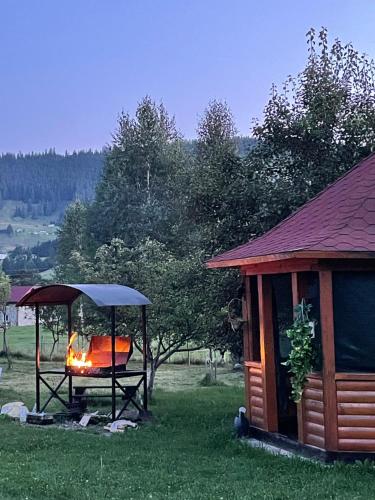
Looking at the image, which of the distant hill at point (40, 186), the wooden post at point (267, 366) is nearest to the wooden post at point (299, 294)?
the wooden post at point (267, 366)

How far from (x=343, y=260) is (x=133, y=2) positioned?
468 inches

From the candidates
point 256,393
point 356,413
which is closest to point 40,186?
point 256,393

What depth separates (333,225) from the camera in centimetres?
691

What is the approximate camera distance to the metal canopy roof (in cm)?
926

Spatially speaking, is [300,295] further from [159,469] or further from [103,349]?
[103,349]

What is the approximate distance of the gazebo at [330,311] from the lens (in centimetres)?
639

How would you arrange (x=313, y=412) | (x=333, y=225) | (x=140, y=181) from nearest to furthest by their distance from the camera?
(x=313, y=412), (x=333, y=225), (x=140, y=181)

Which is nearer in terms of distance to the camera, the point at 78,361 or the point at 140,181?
the point at 78,361

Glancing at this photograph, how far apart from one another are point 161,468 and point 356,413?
1.88m

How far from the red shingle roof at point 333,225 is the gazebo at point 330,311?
1cm

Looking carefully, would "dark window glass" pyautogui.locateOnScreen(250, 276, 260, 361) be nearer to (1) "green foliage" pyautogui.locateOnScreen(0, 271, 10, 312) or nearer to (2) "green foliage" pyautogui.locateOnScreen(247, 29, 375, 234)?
(2) "green foliage" pyautogui.locateOnScreen(247, 29, 375, 234)

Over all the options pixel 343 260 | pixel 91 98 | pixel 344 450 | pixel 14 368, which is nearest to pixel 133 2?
pixel 14 368

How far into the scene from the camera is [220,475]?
6086mm

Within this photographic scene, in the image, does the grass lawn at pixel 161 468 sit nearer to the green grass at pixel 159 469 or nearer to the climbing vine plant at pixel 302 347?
the green grass at pixel 159 469
